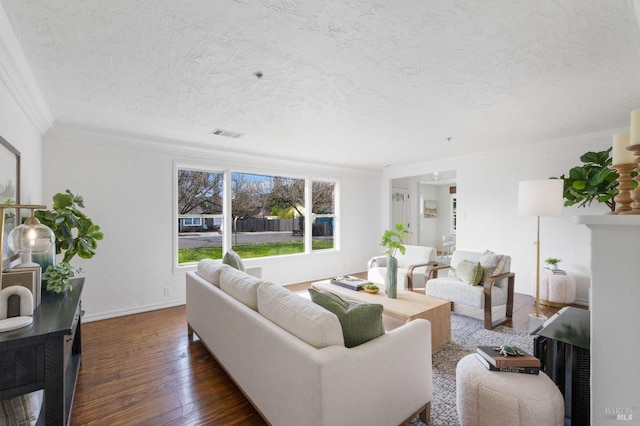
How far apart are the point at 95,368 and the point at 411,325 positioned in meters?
2.78

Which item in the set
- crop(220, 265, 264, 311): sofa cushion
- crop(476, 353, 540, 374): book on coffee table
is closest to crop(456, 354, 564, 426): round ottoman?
crop(476, 353, 540, 374): book on coffee table

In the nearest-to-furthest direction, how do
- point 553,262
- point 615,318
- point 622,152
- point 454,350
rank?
point 615,318, point 622,152, point 454,350, point 553,262

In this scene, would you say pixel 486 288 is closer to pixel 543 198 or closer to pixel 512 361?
pixel 543 198

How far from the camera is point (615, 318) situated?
92 centimetres

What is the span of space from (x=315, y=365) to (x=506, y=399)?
1064 millimetres

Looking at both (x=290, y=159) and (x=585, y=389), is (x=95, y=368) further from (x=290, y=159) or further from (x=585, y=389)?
(x=290, y=159)

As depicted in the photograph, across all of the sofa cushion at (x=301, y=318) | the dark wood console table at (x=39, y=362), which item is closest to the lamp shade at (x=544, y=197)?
the sofa cushion at (x=301, y=318)

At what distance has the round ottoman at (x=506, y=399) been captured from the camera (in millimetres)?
1463

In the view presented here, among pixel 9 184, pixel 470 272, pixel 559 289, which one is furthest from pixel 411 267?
pixel 9 184

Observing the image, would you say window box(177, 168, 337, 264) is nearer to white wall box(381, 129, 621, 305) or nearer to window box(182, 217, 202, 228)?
window box(182, 217, 202, 228)

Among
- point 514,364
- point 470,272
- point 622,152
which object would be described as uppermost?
→ point 622,152

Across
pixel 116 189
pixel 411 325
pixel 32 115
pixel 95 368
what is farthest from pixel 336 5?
pixel 116 189

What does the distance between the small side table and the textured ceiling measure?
6.88 ft

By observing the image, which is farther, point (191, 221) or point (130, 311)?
point (191, 221)
